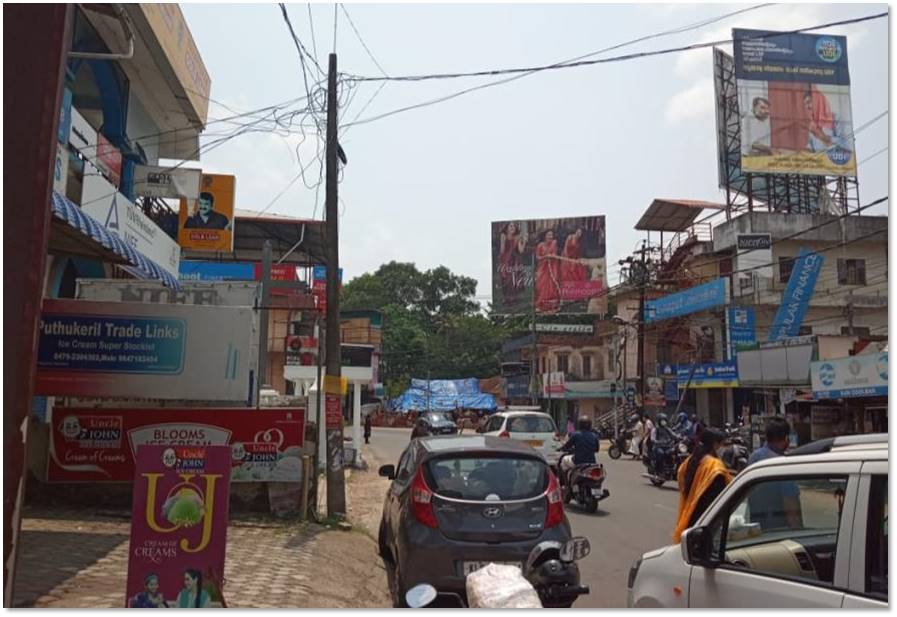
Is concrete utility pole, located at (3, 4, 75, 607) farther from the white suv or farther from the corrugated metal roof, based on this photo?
the corrugated metal roof

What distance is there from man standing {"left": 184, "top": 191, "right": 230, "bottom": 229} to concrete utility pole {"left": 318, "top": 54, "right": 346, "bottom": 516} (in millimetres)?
8405

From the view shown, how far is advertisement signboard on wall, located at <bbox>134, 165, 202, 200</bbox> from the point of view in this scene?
16.2 meters

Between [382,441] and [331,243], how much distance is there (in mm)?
24979

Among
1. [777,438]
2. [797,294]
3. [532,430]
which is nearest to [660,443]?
[532,430]

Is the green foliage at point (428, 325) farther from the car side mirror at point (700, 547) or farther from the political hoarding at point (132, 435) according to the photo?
the car side mirror at point (700, 547)

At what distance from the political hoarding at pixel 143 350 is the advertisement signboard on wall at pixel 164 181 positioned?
735 centimetres

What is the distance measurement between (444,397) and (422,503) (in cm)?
4569

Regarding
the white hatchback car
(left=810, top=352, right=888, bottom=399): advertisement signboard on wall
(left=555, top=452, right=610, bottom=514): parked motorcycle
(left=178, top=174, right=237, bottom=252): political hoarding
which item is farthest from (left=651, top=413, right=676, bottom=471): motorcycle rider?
(left=178, top=174, right=237, bottom=252): political hoarding

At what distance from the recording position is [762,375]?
24812mm

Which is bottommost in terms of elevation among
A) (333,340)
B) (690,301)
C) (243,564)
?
(243,564)

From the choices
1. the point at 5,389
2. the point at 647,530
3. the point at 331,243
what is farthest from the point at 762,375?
the point at 5,389

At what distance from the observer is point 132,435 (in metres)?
9.70

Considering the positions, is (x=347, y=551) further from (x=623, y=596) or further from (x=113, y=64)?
(x=113, y=64)

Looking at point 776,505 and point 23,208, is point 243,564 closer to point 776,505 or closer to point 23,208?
point 23,208
